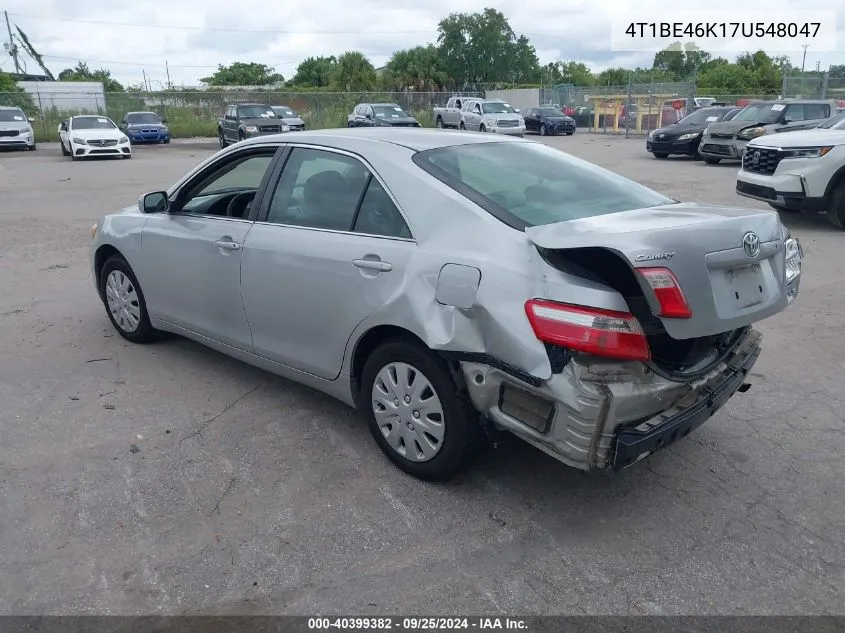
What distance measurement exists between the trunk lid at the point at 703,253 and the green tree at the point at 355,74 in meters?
52.9

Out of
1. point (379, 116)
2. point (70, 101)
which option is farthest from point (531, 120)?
point (70, 101)

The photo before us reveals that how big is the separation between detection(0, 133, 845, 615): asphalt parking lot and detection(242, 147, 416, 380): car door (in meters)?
0.56

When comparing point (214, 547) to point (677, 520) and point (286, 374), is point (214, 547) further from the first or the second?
point (677, 520)

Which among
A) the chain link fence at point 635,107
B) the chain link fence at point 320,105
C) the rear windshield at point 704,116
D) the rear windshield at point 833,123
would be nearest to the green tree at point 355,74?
the chain link fence at point 320,105

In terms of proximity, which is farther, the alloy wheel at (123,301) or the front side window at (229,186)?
the alloy wheel at (123,301)

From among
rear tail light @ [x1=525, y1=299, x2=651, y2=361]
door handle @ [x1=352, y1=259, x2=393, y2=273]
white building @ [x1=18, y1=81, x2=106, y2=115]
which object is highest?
white building @ [x1=18, y1=81, x2=106, y2=115]

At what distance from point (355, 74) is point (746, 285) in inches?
2224

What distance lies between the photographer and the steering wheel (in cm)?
453

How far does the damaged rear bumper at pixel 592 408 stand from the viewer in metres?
2.84

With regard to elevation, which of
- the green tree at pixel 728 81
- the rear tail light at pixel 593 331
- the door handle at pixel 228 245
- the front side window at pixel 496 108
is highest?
the green tree at pixel 728 81

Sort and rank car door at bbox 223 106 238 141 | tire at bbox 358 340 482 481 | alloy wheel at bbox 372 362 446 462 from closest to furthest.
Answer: tire at bbox 358 340 482 481 < alloy wheel at bbox 372 362 446 462 < car door at bbox 223 106 238 141

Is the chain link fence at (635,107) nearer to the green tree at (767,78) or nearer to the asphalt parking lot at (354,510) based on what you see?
the green tree at (767,78)

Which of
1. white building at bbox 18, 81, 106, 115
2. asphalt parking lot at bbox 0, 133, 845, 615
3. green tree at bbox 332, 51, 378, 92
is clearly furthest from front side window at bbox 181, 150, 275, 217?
green tree at bbox 332, 51, 378, 92

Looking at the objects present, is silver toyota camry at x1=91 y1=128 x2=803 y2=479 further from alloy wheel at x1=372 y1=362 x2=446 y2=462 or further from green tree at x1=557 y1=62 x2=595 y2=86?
green tree at x1=557 y1=62 x2=595 y2=86
